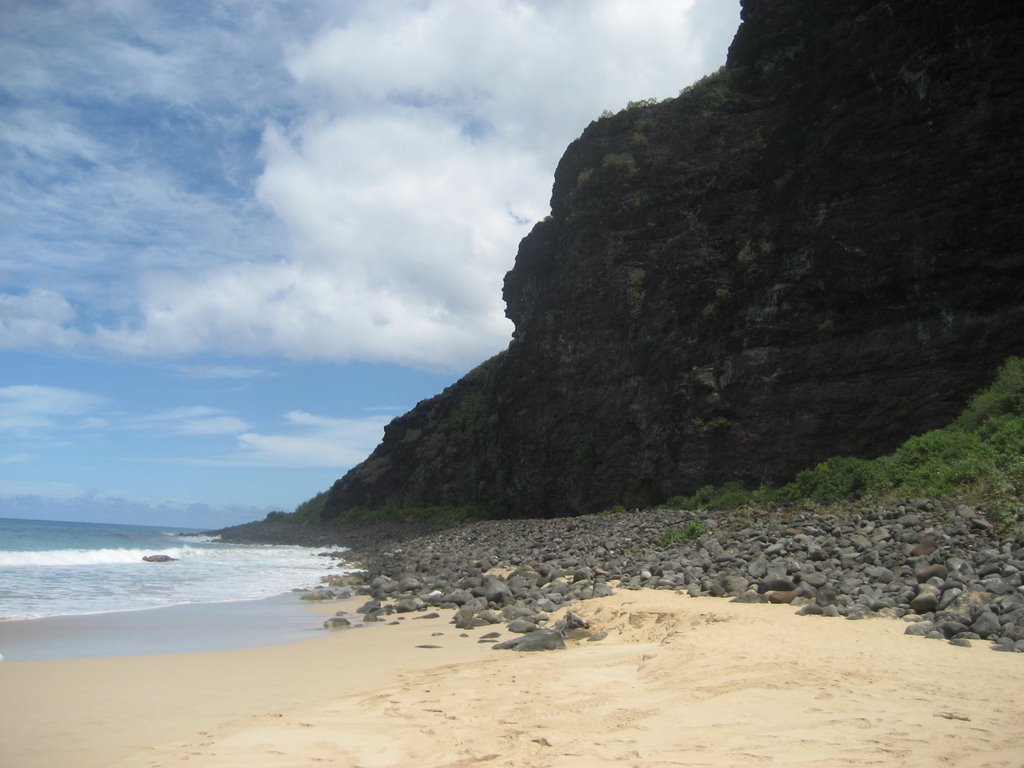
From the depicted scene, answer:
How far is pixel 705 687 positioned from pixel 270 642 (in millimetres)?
6395

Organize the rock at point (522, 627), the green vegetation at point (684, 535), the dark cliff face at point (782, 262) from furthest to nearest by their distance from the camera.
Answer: the dark cliff face at point (782, 262)
the green vegetation at point (684, 535)
the rock at point (522, 627)

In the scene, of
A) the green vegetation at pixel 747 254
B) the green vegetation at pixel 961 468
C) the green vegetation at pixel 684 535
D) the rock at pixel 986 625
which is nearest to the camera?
the rock at pixel 986 625

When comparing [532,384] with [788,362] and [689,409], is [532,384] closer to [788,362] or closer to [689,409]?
[689,409]

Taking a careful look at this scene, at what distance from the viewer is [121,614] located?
12.3 m

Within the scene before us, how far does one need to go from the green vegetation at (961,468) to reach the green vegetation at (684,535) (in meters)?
3.34

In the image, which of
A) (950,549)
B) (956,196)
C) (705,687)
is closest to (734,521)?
(950,549)

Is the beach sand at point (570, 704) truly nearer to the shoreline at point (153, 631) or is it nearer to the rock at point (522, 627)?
the shoreline at point (153, 631)

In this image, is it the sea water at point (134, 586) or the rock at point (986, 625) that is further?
the sea water at point (134, 586)

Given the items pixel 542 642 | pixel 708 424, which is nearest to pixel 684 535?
pixel 542 642

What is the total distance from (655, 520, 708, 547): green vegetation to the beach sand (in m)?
7.47

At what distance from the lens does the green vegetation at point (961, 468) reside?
12641 mm

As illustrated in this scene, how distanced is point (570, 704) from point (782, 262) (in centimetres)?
2427

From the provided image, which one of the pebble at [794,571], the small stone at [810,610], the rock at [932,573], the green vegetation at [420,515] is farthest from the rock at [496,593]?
the green vegetation at [420,515]

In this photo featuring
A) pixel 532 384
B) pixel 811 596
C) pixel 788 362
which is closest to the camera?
pixel 811 596
